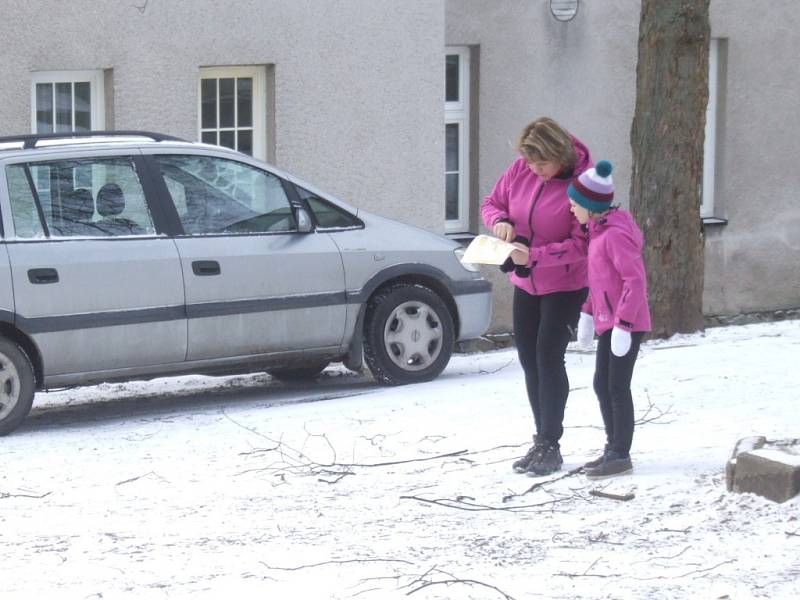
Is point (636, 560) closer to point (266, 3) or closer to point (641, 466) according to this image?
point (641, 466)

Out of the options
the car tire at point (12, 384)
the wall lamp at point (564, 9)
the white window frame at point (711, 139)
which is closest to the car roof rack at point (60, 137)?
the car tire at point (12, 384)

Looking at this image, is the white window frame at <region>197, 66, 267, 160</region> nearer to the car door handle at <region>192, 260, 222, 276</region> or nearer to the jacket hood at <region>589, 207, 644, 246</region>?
the car door handle at <region>192, 260, 222, 276</region>

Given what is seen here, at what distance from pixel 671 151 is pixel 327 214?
2.90 m

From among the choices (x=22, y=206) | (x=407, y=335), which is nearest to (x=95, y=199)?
(x=22, y=206)

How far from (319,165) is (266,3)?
56.2 inches

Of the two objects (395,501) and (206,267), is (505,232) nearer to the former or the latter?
(395,501)

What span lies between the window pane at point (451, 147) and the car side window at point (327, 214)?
499 cm

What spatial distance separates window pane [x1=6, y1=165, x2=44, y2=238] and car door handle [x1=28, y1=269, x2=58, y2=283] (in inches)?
8.4

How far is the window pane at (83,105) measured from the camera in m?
13.0

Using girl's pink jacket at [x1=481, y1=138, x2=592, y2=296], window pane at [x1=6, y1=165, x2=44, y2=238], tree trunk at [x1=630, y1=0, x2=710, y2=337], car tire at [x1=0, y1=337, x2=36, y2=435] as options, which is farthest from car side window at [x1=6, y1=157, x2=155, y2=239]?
tree trunk at [x1=630, y1=0, x2=710, y2=337]

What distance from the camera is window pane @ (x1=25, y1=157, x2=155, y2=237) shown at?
360 inches

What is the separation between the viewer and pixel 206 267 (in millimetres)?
9523

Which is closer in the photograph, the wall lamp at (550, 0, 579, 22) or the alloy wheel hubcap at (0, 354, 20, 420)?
the alloy wheel hubcap at (0, 354, 20, 420)

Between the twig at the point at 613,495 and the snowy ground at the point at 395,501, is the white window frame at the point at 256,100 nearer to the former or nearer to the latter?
the snowy ground at the point at 395,501
